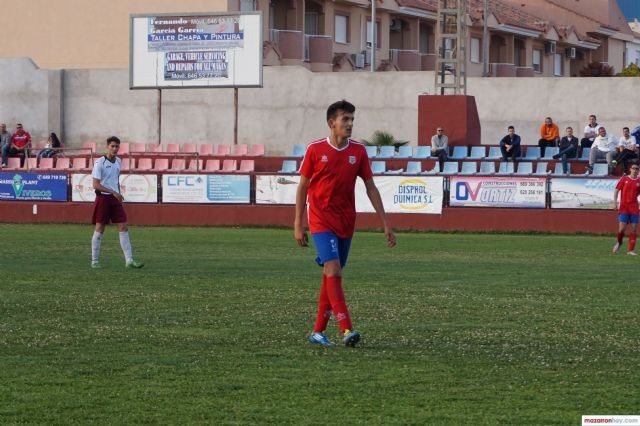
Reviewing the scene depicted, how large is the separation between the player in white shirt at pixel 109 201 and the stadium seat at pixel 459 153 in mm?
19254

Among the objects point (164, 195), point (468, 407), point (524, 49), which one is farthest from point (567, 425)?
point (524, 49)

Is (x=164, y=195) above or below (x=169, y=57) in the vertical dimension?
below

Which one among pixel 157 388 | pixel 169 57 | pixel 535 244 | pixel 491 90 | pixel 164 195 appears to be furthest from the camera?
pixel 491 90

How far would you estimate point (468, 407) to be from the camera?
319 inches

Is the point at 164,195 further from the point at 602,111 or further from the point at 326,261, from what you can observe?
the point at 326,261

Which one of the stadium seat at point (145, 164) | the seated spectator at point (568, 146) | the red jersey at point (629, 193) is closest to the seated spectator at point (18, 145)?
the stadium seat at point (145, 164)

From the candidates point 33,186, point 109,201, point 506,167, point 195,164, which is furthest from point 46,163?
point 109,201

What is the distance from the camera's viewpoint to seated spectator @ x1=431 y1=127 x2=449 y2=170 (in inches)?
1432

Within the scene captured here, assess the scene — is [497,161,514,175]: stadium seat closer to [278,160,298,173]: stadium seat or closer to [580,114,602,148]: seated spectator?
[580,114,602,148]: seated spectator

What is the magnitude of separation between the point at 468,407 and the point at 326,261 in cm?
289

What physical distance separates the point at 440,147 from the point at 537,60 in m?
34.8

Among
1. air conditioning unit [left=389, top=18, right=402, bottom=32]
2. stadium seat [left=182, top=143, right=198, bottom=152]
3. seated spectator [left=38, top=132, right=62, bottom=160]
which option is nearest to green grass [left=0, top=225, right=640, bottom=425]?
seated spectator [left=38, top=132, right=62, bottom=160]

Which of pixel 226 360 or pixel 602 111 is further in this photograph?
pixel 602 111

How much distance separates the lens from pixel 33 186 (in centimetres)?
3622
